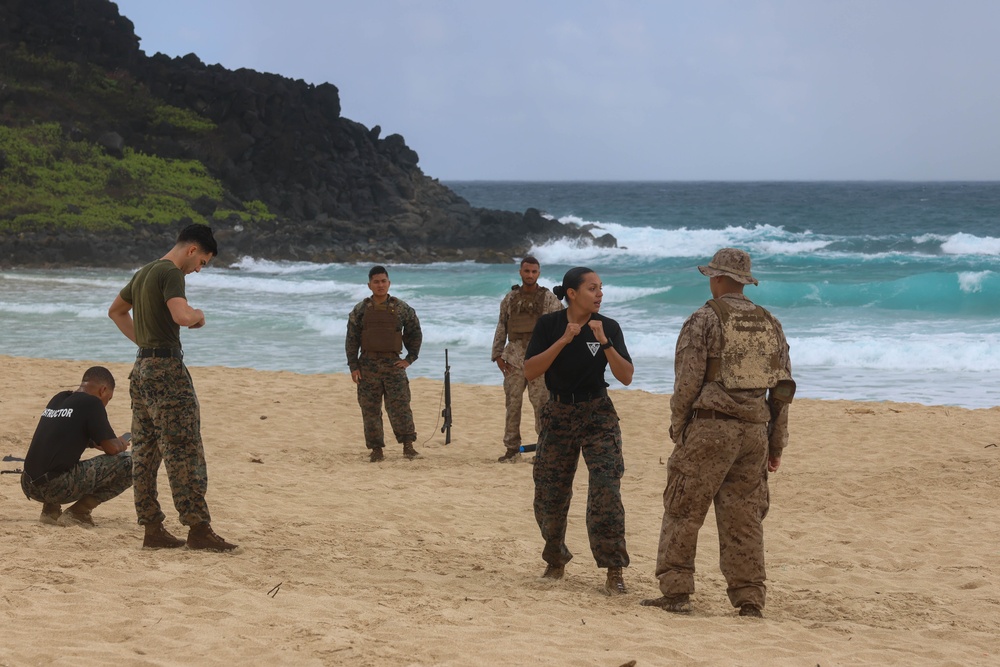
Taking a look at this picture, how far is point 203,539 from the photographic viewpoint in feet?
19.1

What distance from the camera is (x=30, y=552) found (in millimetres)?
5527

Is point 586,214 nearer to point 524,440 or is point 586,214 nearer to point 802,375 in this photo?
point 802,375

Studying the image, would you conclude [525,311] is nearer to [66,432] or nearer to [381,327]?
[381,327]

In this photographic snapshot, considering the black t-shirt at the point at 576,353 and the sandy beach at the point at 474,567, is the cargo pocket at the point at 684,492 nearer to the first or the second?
the sandy beach at the point at 474,567

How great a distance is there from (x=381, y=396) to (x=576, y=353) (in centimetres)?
468

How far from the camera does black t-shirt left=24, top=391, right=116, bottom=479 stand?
6.08 m

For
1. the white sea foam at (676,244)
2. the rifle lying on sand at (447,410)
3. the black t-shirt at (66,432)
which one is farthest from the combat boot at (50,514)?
the white sea foam at (676,244)

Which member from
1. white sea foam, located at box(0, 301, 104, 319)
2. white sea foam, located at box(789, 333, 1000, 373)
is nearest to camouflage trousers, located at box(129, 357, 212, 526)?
white sea foam, located at box(789, 333, 1000, 373)

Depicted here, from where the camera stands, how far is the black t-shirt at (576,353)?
17.3 feet

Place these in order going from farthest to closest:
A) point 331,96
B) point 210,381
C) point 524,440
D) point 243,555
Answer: point 331,96
point 210,381
point 524,440
point 243,555

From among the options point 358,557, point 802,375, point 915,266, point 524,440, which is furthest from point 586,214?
point 358,557

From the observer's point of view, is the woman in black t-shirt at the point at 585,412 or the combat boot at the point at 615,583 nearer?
the woman in black t-shirt at the point at 585,412

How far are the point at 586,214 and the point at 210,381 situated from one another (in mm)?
67002

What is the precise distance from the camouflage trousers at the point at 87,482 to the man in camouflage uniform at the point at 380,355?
3185mm
